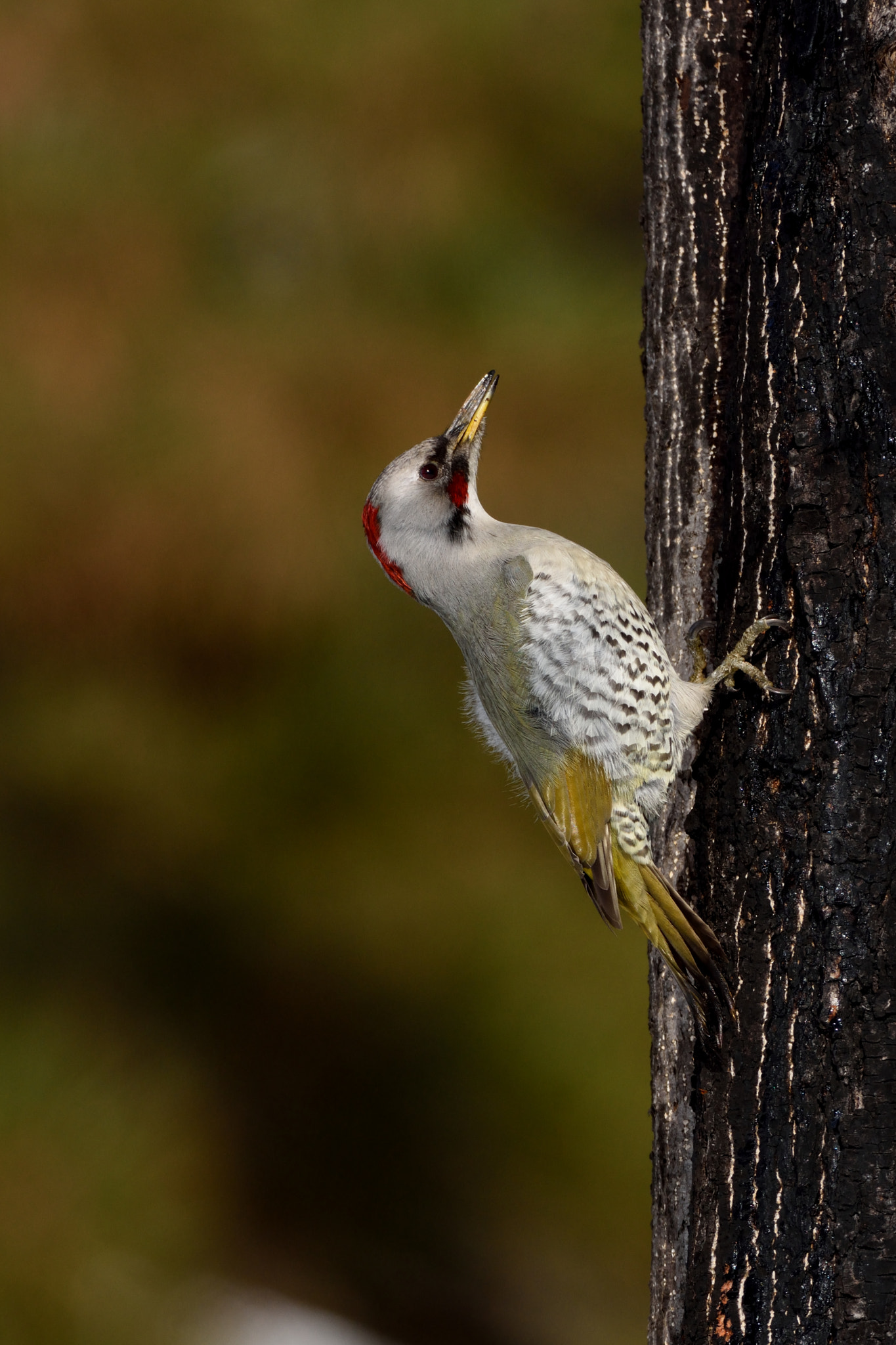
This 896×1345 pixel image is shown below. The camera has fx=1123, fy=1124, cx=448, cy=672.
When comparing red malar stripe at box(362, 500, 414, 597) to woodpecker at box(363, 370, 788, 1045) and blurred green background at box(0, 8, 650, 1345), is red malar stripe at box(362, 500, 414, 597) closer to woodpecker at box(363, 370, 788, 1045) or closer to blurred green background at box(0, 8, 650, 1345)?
woodpecker at box(363, 370, 788, 1045)

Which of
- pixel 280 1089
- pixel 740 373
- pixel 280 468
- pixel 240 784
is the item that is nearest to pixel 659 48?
pixel 740 373

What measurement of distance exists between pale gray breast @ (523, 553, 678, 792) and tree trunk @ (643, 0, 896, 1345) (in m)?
0.39

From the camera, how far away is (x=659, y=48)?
6.70 ft

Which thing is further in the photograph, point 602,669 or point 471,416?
point 471,416

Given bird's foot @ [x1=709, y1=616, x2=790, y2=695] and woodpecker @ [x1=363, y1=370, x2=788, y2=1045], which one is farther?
woodpecker @ [x1=363, y1=370, x2=788, y2=1045]

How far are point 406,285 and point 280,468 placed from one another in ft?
4.41

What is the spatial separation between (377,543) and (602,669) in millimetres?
734

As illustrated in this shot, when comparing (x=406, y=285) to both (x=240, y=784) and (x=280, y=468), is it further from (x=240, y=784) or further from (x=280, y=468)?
(x=240, y=784)

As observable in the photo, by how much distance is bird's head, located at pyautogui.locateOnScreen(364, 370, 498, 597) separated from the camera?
2.62 m

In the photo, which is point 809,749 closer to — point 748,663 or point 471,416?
point 748,663

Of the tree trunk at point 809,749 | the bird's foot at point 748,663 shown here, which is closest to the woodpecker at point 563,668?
the bird's foot at point 748,663

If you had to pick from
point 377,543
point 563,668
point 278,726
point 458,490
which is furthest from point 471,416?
point 278,726

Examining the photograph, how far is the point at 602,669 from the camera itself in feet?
7.44

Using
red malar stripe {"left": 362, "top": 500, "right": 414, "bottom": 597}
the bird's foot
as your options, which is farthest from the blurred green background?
the bird's foot
